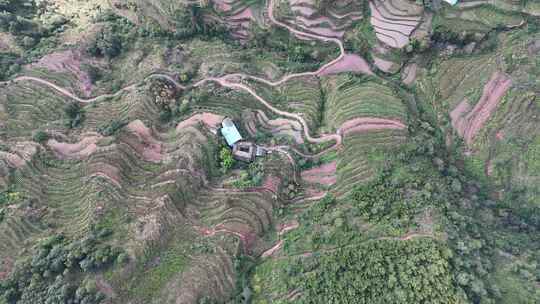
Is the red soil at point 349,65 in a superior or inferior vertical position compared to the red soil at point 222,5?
inferior

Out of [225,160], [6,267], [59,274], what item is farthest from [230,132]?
[6,267]

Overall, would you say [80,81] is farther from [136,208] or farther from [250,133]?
[250,133]

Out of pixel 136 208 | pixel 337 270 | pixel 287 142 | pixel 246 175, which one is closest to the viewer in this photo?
pixel 337 270

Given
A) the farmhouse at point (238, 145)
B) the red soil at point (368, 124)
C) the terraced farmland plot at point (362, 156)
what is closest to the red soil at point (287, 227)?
the terraced farmland plot at point (362, 156)

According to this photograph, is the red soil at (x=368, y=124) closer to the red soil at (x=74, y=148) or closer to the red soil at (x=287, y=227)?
the red soil at (x=287, y=227)

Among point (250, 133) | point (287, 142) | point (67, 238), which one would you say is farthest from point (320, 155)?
point (67, 238)

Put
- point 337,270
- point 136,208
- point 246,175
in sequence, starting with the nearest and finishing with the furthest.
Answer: point 337,270
point 136,208
point 246,175

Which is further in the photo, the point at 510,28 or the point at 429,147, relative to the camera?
the point at 510,28
